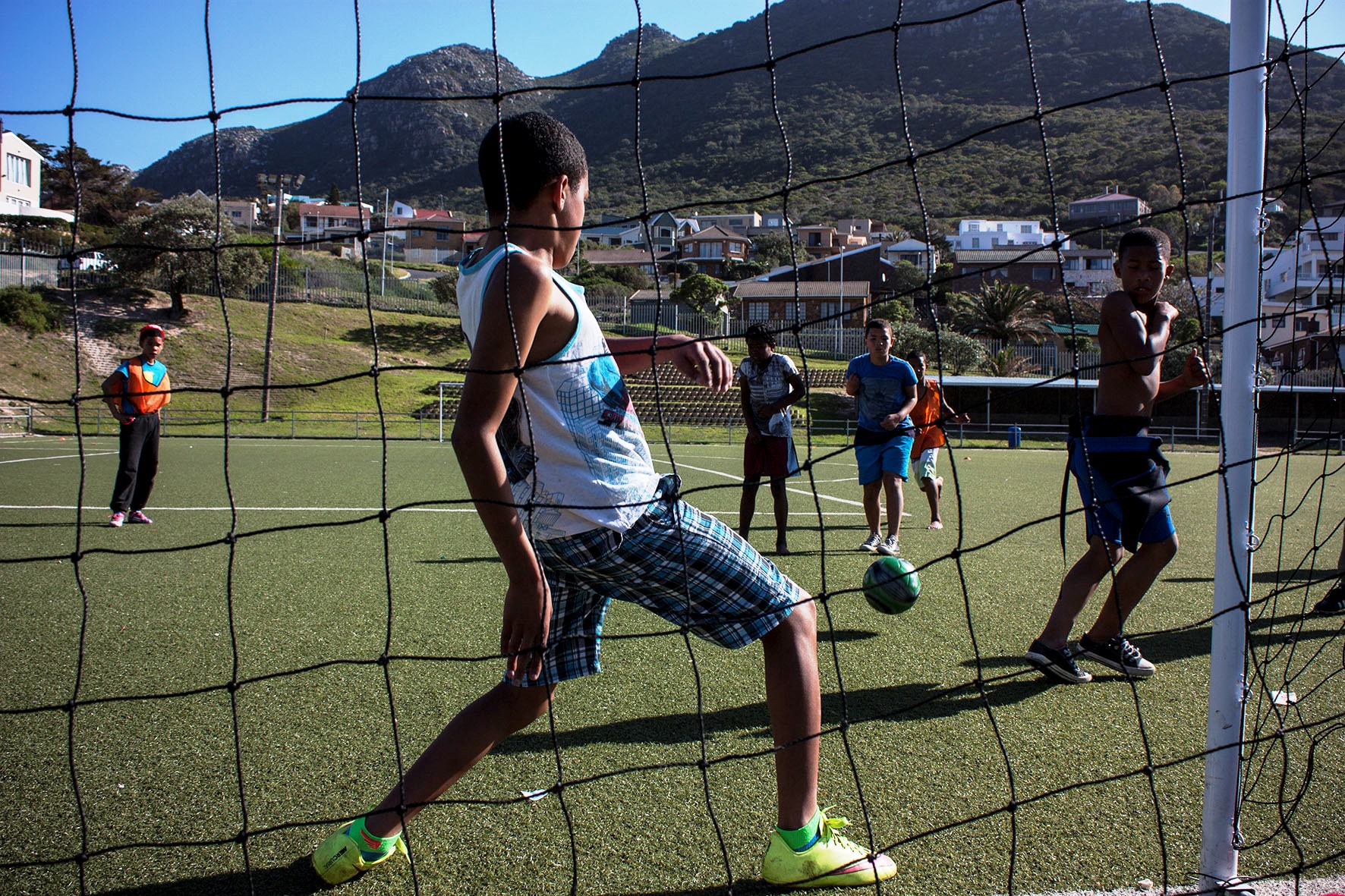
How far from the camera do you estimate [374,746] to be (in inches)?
119

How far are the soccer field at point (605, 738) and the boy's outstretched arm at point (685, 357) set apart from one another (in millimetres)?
337

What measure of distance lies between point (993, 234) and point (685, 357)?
74336 millimetres

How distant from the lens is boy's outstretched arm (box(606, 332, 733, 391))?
211cm

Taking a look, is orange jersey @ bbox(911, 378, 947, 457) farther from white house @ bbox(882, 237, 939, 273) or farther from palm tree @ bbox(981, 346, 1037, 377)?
white house @ bbox(882, 237, 939, 273)

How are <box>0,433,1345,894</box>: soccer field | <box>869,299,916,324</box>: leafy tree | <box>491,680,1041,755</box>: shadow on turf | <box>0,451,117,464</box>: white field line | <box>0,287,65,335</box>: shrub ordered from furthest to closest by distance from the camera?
1. <box>869,299,916,324</box>: leafy tree
2. <box>0,287,65,335</box>: shrub
3. <box>0,451,117,464</box>: white field line
4. <box>491,680,1041,755</box>: shadow on turf
5. <box>0,433,1345,894</box>: soccer field

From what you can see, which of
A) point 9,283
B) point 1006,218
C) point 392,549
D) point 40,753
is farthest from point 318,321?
point 1006,218

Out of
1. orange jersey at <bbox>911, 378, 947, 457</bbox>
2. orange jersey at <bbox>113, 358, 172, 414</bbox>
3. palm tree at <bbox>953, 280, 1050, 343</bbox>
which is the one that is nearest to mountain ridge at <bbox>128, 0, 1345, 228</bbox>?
palm tree at <bbox>953, 280, 1050, 343</bbox>

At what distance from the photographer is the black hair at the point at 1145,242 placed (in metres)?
3.53

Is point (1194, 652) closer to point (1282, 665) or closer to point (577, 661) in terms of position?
point (1282, 665)

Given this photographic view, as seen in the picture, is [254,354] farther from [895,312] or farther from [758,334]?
[758,334]

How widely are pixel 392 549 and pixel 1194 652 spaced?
5.07 metres

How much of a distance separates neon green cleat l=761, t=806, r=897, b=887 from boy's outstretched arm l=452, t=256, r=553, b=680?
0.85 meters

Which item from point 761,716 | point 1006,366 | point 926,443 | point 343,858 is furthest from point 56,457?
point 1006,366

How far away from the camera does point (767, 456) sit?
6996 mm
